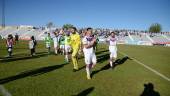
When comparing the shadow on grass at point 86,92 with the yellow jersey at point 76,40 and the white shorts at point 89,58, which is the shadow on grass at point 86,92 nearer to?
the white shorts at point 89,58

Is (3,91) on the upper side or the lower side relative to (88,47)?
lower

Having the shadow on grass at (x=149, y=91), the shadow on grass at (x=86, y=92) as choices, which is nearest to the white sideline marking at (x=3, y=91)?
the shadow on grass at (x=86, y=92)

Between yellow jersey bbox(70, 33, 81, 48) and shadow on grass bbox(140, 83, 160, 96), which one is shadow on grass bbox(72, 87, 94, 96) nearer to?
shadow on grass bbox(140, 83, 160, 96)

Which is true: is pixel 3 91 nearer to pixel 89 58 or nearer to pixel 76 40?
pixel 89 58

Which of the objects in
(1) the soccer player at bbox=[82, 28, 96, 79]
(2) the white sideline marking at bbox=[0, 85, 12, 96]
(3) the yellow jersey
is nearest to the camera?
(2) the white sideline marking at bbox=[0, 85, 12, 96]

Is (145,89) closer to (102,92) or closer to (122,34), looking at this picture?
(102,92)

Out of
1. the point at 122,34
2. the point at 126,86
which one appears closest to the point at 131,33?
the point at 122,34

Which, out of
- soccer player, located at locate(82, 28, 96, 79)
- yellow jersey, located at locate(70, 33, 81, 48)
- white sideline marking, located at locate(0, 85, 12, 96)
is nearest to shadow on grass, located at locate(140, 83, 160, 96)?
soccer player, located at locate(82, 28, 96, 79)

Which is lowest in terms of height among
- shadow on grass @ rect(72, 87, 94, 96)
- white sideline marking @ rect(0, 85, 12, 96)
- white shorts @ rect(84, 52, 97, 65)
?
shadow on grass @ rect(72, 87, 94, 96)

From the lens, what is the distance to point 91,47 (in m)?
11.8

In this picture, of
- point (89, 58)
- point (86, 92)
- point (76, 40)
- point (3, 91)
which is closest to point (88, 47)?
point (89, 58)

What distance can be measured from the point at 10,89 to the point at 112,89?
371 cm

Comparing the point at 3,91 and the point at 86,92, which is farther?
the point at 86,92

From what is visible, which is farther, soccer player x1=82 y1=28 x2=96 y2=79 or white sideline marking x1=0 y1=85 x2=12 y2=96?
soccer player x1=82 y1=28 x2=96 y2=79
